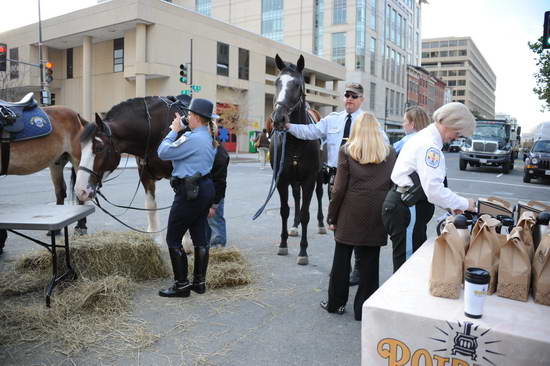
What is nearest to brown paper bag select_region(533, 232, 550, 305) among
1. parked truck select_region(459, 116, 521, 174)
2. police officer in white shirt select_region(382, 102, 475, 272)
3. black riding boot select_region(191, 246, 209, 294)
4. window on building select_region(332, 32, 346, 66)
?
police officer in white shirt select_region(382, 102, 475, 272)

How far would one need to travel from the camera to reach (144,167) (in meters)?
5.74

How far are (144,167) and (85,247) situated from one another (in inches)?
56.6

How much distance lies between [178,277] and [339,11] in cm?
6389

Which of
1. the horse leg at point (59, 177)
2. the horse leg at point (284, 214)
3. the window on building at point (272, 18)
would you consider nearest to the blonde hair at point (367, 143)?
the horse leg at point (284, 214)

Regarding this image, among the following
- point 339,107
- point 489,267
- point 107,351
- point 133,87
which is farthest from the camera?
point 339,107

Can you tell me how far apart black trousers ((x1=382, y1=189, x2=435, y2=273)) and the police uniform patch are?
1.48 feet

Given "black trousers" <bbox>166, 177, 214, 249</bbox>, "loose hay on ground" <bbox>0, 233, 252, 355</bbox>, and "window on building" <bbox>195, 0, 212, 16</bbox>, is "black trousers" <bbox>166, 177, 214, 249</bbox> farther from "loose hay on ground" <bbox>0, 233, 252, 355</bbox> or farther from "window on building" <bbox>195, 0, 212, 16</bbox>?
"window on building" <bbox>195, 0, 212, 16</bbox>

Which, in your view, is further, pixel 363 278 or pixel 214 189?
pixel 214 189

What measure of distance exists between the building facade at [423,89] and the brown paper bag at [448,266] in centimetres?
7751

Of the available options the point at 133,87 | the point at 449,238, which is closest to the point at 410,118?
the point at 449,238

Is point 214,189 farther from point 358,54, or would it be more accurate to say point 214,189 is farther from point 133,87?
point 358,54

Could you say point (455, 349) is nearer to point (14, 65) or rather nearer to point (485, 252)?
point (485, 252)

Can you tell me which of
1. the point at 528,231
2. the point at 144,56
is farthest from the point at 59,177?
the point at 144,56

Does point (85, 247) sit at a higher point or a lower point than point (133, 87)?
lower
